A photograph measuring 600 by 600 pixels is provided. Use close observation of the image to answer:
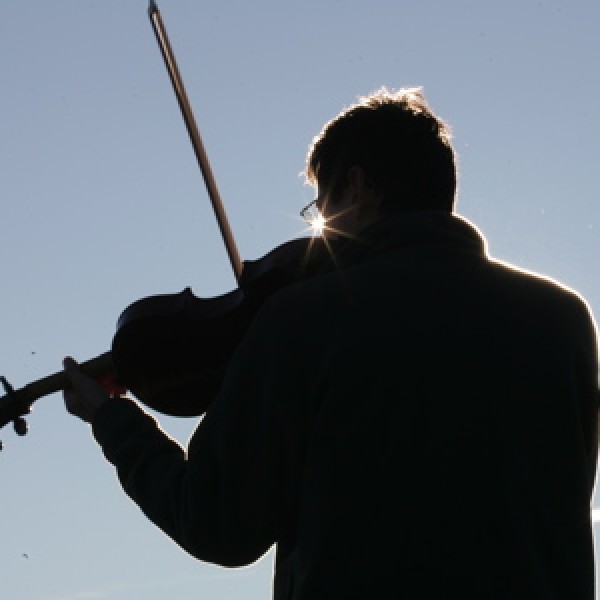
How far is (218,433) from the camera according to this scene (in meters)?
2.33

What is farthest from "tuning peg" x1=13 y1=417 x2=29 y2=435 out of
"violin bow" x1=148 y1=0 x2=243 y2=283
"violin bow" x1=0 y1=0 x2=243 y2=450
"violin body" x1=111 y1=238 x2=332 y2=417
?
"violin bow" x1=148 y1=0 x2=243 y2=283

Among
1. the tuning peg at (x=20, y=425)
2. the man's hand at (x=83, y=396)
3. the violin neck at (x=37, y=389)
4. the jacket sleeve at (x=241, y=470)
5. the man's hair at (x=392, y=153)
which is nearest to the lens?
the jacket sleeve at (x=241, y=470)

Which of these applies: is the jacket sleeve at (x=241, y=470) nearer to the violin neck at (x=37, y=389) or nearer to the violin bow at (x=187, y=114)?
the violin neck at (x=37, y=389)

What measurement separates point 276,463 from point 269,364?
0.21 m

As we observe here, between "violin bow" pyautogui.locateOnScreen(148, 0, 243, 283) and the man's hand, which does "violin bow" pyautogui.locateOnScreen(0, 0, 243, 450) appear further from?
the man's hand

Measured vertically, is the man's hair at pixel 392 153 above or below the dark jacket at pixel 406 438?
above

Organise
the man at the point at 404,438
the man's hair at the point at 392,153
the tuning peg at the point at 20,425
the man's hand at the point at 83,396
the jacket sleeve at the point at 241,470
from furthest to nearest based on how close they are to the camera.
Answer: the tuning peg at the point at 20,425
the man's hand at the point at 83,396
the man's hair at the point at 392,153
the jacket sleeve at the point at 241,470
the man at the point at 404,438

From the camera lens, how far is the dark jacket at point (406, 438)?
6.77ft

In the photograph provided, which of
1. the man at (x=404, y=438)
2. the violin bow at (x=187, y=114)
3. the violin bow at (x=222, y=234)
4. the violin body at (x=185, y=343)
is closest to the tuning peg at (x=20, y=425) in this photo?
the violin bow at (x=222, y=234)

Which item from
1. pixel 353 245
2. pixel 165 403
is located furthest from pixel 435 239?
pixel 165 403

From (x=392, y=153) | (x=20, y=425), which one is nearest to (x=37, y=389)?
(x=20, y=425)

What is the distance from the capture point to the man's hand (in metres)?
2.97

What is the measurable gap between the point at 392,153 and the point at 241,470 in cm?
91

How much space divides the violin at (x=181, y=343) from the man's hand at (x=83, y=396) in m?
0.61
